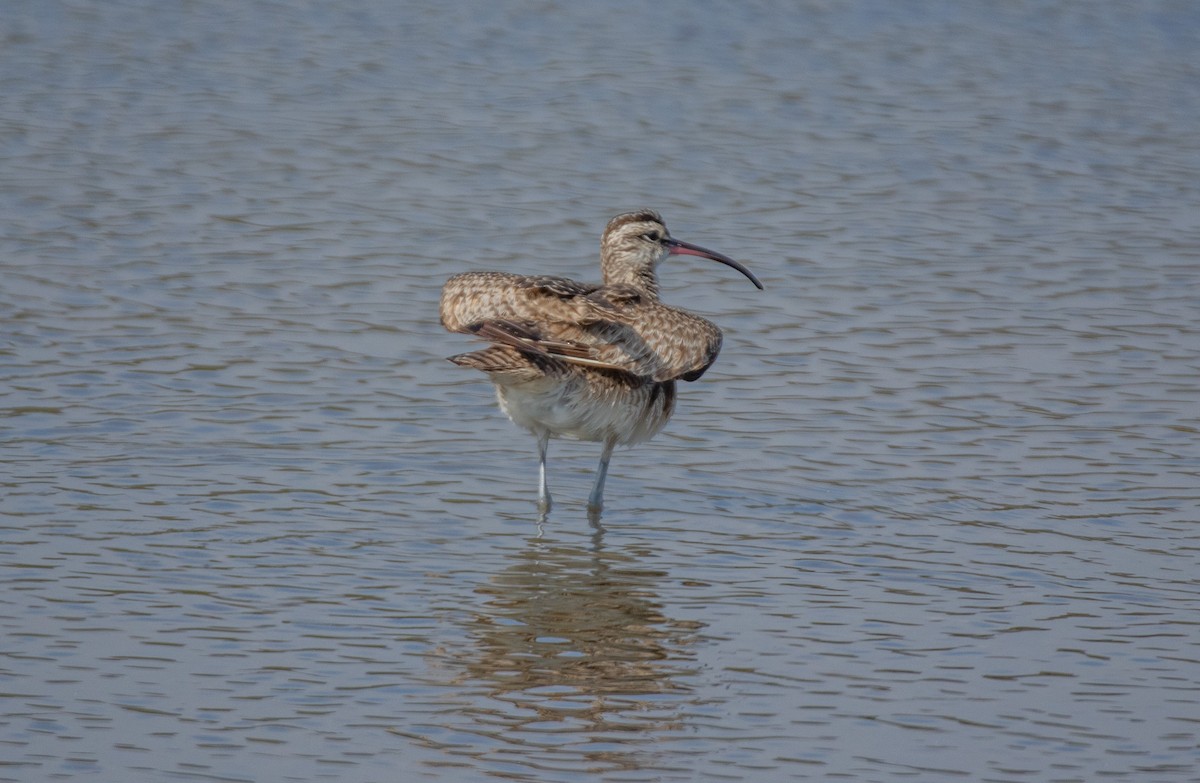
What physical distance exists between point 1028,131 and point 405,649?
11181 mm

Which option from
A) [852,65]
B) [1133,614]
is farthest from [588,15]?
[1133,614]

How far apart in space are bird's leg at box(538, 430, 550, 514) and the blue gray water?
0.18 m

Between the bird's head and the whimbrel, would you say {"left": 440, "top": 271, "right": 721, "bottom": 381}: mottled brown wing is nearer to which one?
the whimbrel

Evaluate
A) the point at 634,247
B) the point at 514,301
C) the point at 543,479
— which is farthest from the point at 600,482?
the point at 634,247

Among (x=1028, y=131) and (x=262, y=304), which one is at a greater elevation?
(x=1028, y=131)

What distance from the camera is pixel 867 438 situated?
10.1 m

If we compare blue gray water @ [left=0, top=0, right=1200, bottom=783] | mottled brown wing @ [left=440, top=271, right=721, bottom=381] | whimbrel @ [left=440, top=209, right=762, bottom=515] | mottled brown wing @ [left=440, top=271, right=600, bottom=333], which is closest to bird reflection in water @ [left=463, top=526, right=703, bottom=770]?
blue gray water @ [left=0, top=0, right=1200, bottom=783]

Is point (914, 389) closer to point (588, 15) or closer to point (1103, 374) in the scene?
point (1103, 374)

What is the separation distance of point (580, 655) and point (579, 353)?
1799mm

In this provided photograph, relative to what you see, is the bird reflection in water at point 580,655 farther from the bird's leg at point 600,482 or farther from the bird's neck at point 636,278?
the bird's neck at point 636,278

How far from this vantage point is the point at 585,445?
35.9 ft

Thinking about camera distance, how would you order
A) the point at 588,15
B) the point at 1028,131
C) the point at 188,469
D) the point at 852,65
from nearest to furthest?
the point at 188,469
the point at 1028,131
the point at 852,65
the point at 588,15

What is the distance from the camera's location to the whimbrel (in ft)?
28.3

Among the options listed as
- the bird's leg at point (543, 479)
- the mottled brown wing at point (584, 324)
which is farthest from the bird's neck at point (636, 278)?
the bird's leg at point (543, 479)
